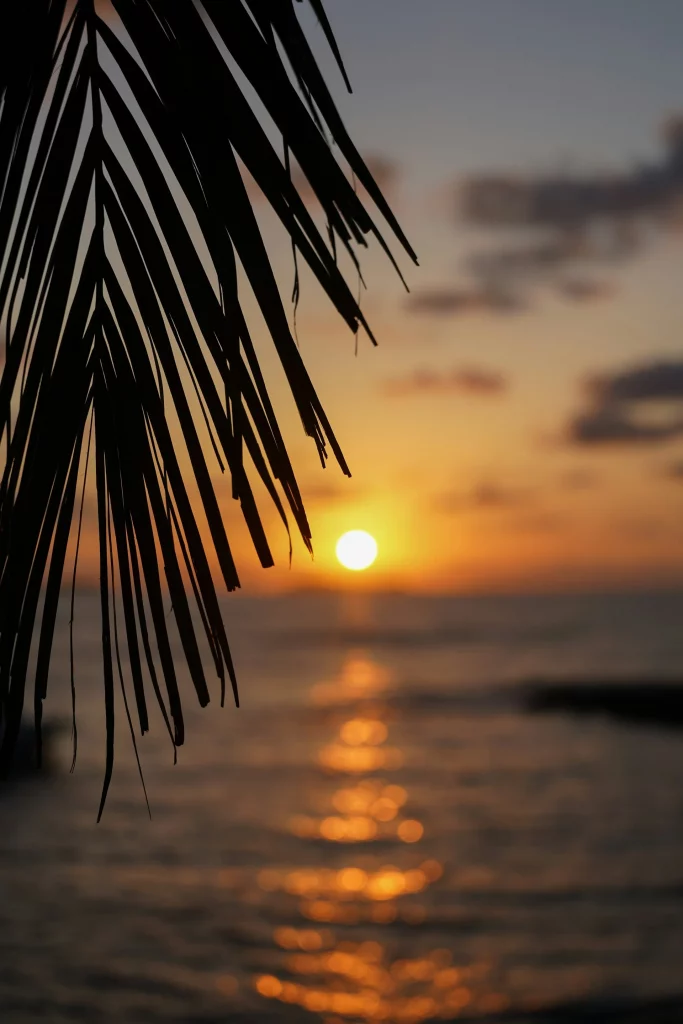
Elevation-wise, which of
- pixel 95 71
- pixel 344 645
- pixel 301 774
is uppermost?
pixel 344 645

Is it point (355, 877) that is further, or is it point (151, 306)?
point (355, 877)

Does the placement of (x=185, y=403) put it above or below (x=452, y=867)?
below

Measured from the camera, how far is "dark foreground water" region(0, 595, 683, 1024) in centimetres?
1260

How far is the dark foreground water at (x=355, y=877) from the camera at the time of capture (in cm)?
1260

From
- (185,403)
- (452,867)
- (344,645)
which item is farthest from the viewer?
(344,645)

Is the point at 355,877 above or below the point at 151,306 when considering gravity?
above

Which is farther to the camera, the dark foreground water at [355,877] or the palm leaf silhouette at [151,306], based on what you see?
the dark foreground water at [355,877]

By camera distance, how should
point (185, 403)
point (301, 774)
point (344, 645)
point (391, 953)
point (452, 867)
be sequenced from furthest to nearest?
point (344, 645) < point (301, 774) < point (452, 867) < point (391, 953) < point (185, 403)

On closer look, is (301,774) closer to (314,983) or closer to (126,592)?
A: (314,983)

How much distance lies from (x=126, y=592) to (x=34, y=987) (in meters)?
13.5

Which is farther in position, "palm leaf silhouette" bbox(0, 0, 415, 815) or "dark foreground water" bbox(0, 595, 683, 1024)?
"dark foreground water" bbox(0, 595, 683, 1024)

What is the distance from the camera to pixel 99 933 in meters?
14.4

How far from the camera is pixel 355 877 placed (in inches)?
673

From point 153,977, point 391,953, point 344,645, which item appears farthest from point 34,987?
point 344,645
